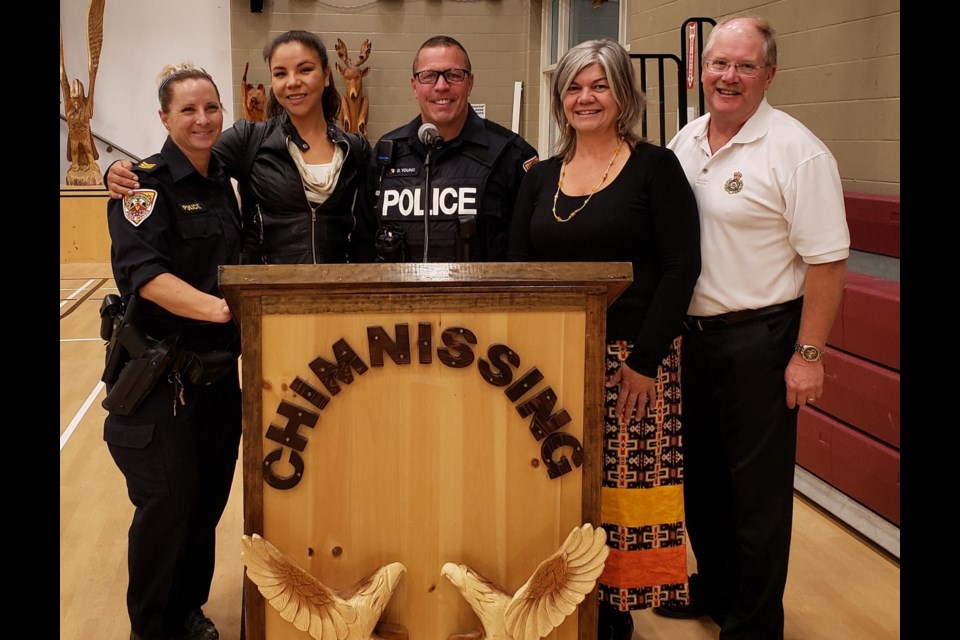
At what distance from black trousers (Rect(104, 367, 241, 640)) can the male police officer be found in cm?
59

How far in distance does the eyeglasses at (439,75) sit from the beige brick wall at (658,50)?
6.12 feet

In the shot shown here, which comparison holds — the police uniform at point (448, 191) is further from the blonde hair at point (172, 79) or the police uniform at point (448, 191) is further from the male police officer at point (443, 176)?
Result: the blonde hair at point (172, 79)

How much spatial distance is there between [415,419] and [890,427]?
2.02m

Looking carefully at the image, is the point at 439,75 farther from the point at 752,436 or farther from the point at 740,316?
the point at 752,436

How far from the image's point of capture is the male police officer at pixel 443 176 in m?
2.26

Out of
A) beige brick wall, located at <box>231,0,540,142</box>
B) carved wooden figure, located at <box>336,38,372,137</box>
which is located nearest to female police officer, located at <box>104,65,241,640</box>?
carved wooden figure, located at <box>336,38,372,137</box>

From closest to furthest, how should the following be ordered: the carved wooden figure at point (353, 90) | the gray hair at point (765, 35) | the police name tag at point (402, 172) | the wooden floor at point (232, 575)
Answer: the gray hair at point (765, 35) < the police name tag at point (402, 172) < the wooden floor at point (232, 575) < the carved wooden figure at point (353, 90)

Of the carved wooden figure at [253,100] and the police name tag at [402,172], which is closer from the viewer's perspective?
the police name tag at [402,172]

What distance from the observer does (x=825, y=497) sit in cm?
325

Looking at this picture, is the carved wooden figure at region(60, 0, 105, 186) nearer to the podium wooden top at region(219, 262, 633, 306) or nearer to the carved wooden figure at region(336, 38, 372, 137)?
the carved wooden figure at region(336, 38, 372, 137)

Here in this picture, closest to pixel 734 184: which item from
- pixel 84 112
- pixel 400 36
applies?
pixel 400 36

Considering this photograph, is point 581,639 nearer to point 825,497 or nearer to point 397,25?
point 825,497

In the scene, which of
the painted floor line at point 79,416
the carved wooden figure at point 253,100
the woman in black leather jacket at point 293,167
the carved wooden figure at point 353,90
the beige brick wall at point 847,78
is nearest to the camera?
the woman in black leather jacket at point 293,167

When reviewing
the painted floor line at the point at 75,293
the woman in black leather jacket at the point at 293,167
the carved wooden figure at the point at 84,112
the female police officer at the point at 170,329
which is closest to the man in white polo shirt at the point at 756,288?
the woman in black leather jacket at the point at 293,167
